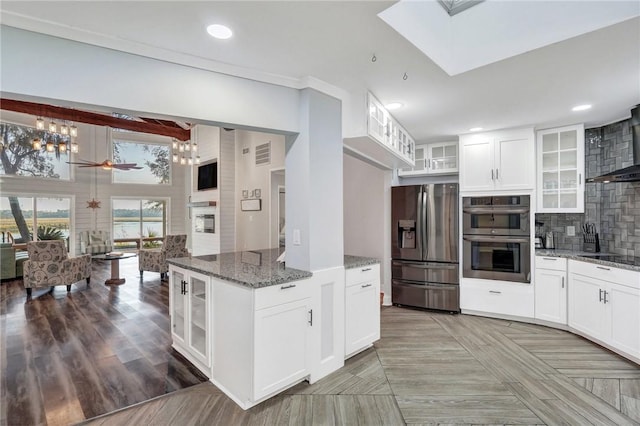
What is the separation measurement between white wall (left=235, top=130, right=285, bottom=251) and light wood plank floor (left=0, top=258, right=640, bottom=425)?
3172 millimetres

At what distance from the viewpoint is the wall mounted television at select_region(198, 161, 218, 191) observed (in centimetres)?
727

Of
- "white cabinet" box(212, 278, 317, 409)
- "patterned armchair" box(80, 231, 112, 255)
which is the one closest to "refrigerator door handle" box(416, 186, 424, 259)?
"white cabinet" box(212, 278, 317, 409)

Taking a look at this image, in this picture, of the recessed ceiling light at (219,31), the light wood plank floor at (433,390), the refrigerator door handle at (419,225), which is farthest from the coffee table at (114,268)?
the recessed ceiling light at (219,31)

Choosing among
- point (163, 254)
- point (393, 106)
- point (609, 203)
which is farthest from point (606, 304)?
point (163, 254)

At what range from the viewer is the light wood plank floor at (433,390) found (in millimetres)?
2174

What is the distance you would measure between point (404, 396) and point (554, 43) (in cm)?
266

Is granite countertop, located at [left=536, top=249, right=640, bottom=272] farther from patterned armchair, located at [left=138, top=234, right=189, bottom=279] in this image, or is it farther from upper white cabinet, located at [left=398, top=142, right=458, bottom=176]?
patterned armchair, located at [left=138, top=234, right=189, bottom=279]

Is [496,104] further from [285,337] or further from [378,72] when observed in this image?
[285,337]

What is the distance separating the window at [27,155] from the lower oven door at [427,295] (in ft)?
25.7

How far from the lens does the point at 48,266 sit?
17.3 feet

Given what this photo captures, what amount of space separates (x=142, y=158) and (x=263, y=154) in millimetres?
5345

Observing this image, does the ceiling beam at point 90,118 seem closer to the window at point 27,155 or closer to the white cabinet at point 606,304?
the window at point 27,155

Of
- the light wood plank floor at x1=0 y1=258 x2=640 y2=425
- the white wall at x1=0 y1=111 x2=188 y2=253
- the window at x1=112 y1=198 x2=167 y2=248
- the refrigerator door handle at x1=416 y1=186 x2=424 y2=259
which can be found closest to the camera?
the light wood plank floor at x1=0 y1=258 x2=640 y2=425

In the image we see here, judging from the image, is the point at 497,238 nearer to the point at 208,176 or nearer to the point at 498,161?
the point at 498,161
